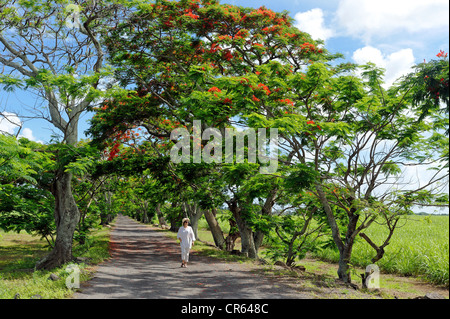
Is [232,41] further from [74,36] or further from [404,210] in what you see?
[404,210]

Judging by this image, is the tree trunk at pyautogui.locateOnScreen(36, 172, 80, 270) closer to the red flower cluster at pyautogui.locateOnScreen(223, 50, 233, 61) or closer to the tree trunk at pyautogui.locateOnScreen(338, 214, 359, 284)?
the red flower cluster at pyautogui.locateOnScreen(223, 50, 233, 61)

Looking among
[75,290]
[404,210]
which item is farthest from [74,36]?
[404,210]

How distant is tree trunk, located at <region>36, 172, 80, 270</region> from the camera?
10.4 meters

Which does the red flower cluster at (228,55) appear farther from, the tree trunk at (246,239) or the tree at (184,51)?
the tree trunk at (246,239)

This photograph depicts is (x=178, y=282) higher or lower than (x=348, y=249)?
lower

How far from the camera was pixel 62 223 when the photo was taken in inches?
416

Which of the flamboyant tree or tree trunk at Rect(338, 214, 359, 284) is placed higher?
the flamboyant tree

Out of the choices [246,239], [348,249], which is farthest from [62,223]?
[348,249]

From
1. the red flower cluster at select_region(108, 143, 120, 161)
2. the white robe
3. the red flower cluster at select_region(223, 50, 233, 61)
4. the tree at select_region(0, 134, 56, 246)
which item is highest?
the red flower cluster at select_region(223, 50, 233, 61)

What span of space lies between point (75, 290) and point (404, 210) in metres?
7.95

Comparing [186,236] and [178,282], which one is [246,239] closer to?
[186,236]

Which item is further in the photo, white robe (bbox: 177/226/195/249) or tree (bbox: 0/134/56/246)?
white robe (bbox: 177/226/195/249)

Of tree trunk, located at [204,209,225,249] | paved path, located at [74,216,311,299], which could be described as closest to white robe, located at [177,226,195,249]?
paved path, located at [74,216,311,299]

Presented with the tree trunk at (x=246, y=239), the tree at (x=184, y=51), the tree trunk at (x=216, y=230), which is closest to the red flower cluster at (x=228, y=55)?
the tree at (x=184, y=51)
